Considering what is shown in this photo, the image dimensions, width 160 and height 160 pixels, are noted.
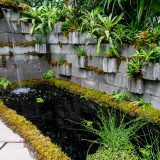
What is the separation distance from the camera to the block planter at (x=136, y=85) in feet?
17.4

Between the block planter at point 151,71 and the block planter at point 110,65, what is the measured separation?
2.79 feet

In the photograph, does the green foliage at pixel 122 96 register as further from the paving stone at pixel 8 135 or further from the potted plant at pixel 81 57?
the paving stone at pixel 8 135

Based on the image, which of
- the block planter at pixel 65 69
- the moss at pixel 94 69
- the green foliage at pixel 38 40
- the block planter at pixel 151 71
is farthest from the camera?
the green foliage at pixel 38 40

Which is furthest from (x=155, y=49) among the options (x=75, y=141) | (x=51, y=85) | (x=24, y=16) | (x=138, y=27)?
(x=24, y=16)

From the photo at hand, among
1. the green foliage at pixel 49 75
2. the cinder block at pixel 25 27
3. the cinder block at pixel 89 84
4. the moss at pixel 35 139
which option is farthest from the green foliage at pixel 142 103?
the cinder block at pixel 25 27

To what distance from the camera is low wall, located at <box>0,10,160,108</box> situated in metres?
5.30

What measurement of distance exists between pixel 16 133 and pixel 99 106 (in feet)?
7.30

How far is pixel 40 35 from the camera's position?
8094 mm

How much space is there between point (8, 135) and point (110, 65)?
2.82m

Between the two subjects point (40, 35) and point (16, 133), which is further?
point (40, 35)

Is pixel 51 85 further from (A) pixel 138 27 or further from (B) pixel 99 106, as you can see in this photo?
(A) pixel 138 27

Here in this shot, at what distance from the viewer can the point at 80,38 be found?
270 inches

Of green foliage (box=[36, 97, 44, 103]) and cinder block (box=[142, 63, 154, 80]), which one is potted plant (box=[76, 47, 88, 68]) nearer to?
green foliage (box=[36, 97, 44, 103])

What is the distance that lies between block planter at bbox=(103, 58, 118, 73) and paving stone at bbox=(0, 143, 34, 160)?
289 centimetres
